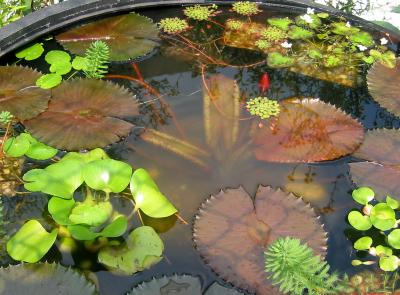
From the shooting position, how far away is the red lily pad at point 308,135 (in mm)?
2215

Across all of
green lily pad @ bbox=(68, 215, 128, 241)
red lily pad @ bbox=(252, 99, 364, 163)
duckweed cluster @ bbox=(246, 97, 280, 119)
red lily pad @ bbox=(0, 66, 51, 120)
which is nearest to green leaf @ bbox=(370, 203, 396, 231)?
red lily pad @ bbox=(252, 99, 364, 163)

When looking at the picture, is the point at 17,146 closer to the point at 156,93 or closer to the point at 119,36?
the point at 156,93

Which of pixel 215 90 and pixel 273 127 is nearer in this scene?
pixel 273 127

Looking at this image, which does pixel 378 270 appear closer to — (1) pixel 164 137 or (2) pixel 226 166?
(2) pixel 226 166

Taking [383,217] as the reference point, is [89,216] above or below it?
above

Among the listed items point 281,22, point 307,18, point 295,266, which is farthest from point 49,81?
point 295,266

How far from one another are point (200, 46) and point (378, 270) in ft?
5.04

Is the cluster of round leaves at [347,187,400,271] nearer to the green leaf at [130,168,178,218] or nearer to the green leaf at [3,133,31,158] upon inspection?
the green leaf at [130,168,178,218]

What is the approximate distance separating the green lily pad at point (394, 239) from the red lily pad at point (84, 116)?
1.17 meters

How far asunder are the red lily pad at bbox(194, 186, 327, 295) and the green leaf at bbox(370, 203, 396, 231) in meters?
0.22

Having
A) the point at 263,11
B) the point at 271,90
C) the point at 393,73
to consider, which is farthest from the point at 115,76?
the point at 393,73

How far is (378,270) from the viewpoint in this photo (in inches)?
72.5

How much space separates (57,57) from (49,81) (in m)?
0.22

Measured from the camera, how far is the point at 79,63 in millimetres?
2557
